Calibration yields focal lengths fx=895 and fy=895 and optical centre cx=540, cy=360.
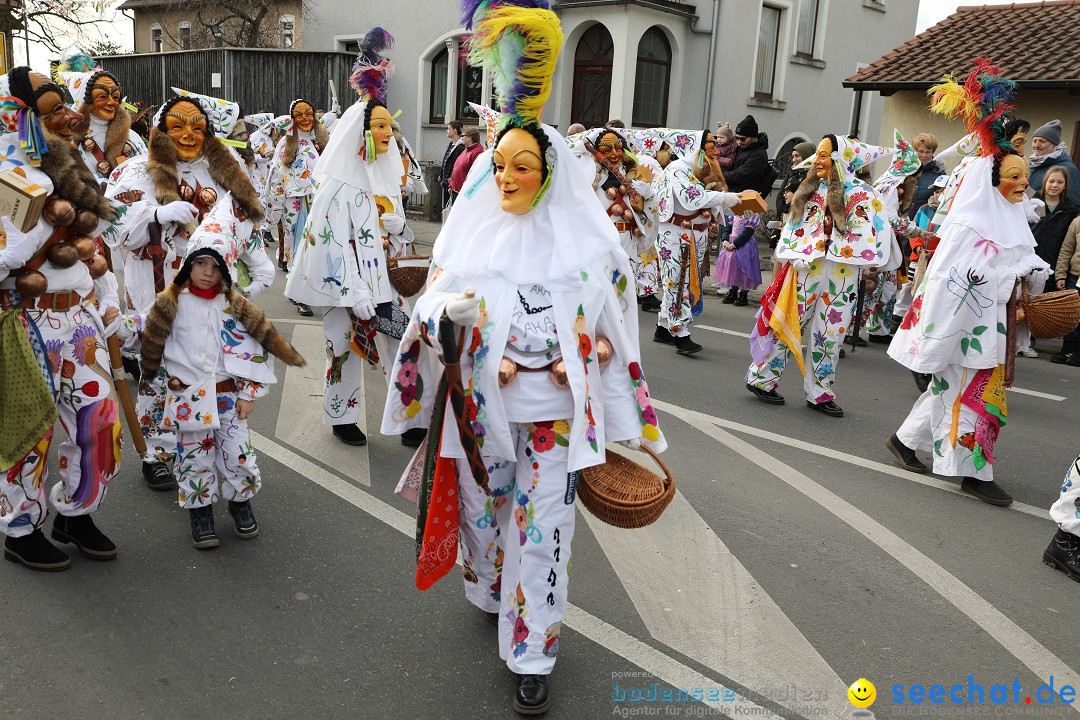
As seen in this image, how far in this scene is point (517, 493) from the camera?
3.01 meters

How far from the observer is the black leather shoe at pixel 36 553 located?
3.71 meters

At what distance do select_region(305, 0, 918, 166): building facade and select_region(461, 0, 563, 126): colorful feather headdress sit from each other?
15190 millimetres

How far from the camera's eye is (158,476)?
4613 millimetres

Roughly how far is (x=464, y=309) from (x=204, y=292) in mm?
1722

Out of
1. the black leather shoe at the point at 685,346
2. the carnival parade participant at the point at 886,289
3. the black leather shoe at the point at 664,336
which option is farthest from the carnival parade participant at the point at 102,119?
the carnival parade participant at the point at 886,289

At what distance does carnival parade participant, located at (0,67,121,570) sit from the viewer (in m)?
3.50

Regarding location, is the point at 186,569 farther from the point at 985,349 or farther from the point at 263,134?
the point at 263,134

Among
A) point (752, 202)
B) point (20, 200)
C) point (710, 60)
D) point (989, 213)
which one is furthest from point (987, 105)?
point (710, 60)

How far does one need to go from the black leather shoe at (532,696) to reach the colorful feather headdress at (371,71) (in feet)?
11.9

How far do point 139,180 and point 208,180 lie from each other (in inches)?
13.8

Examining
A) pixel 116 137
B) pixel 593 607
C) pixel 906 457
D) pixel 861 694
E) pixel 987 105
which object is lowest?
pixel 593 607

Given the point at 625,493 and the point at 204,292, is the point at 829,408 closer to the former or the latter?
the point at 625,493

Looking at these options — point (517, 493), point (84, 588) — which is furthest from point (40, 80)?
point (517, 493)

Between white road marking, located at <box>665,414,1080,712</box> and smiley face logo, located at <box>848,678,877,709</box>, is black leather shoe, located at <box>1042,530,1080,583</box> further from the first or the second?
smiley face logo, located at <box>848,678,877,709</box>
